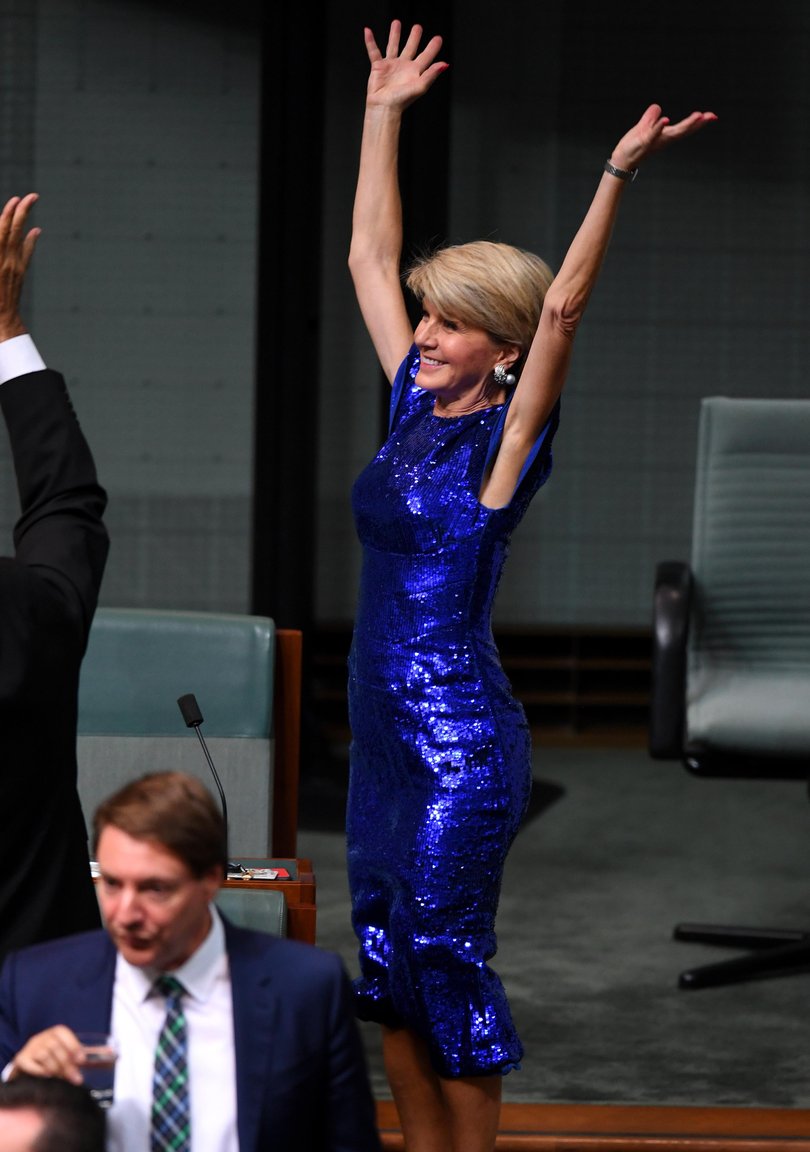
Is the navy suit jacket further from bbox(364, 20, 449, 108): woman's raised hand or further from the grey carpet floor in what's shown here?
the grey carpet floor

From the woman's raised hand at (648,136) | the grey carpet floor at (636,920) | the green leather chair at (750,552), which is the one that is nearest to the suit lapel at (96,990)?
the woman's raised hand at (648,136)

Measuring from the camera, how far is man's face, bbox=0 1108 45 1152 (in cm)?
141

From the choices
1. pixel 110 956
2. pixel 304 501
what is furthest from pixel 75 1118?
pixel 304 501

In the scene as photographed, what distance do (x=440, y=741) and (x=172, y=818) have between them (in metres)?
0.79

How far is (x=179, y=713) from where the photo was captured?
305cm

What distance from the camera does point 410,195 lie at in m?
5.47

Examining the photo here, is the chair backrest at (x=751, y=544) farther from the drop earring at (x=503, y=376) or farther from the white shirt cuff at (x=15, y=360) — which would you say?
the white shirt cuff at (x=15, y=360)

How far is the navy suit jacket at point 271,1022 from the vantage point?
1.59m

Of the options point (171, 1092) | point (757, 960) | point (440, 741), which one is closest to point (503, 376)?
point (440, 741)

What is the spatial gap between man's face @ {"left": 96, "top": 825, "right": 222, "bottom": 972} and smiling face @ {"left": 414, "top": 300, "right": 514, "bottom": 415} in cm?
96

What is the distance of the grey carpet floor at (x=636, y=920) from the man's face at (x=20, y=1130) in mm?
1794

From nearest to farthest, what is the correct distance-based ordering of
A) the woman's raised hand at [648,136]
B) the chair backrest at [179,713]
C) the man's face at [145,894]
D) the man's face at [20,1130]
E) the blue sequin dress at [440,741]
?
1. the man's face at [20,1130]
2. the man's face at [145,894]
3. the woman's raised hand at [648,136]
4. the blue sequin dress at [440,741]
5. the chair backrest at [179,713]

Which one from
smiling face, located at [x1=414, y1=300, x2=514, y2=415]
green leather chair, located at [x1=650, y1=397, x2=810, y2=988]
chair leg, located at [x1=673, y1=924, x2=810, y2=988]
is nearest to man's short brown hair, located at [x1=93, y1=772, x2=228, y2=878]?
smiling face, located at [x1=414, y1=300, x2=514, y2=415]

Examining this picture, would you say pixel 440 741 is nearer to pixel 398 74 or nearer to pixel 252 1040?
pixel 252 1040
